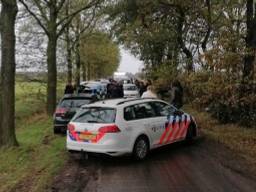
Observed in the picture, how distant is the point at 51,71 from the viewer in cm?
2647

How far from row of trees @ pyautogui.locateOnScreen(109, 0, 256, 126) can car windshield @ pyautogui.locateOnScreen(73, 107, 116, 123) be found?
6.09m

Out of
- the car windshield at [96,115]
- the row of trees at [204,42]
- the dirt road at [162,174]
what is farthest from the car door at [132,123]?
the row of trees at [204,42]

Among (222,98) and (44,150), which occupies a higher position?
(222,98)

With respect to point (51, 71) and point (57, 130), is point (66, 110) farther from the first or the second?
point (51, 71)

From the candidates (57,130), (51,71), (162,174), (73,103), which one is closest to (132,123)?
(162,174)

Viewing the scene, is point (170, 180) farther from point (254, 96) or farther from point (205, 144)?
point (254, 96)

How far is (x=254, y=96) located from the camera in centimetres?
1725

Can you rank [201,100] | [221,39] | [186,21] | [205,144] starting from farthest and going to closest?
[186,21], [201,100], [221,39], [205,144]

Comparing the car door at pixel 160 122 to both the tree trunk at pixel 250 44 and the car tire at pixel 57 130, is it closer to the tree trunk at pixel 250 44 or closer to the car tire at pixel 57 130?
the tree trunk at pixel 250 44

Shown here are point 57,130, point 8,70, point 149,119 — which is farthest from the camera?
point 57,130

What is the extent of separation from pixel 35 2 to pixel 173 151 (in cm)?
1525

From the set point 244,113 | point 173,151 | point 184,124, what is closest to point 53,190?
point 173,151

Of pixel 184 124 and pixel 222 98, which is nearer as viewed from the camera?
pixel 184 124

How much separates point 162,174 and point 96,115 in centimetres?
266
